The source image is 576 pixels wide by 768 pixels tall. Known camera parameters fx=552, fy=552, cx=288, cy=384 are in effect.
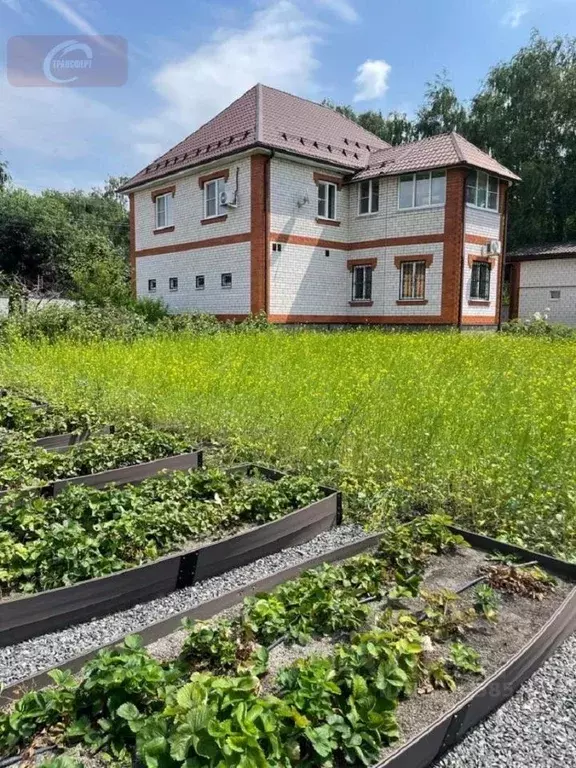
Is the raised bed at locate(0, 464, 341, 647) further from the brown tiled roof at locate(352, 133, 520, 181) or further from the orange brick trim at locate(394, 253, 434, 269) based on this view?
the brown tiled roof at locate(352, 133, 520, 181)

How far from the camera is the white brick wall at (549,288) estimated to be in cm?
2409

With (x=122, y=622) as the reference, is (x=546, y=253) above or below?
above

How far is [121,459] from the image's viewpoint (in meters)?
4.61

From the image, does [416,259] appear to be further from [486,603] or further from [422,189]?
[486,603]

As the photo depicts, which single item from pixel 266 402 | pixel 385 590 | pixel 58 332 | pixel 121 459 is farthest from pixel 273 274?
pixel 385 590

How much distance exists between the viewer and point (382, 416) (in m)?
5.04

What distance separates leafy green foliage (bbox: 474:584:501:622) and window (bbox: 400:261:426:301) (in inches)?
670

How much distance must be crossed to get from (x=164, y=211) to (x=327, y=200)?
6.32m

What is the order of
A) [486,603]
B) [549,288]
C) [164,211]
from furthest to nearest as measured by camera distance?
[549,288] → [164,211] → [486,603]

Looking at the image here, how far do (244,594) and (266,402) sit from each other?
3243 millimetres

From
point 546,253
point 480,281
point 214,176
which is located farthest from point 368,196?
point 546,253

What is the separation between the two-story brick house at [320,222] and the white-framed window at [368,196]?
5 centimetres

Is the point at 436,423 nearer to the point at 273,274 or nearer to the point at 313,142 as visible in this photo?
the point at 273,274

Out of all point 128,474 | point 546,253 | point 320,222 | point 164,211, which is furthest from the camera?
point 546,253
